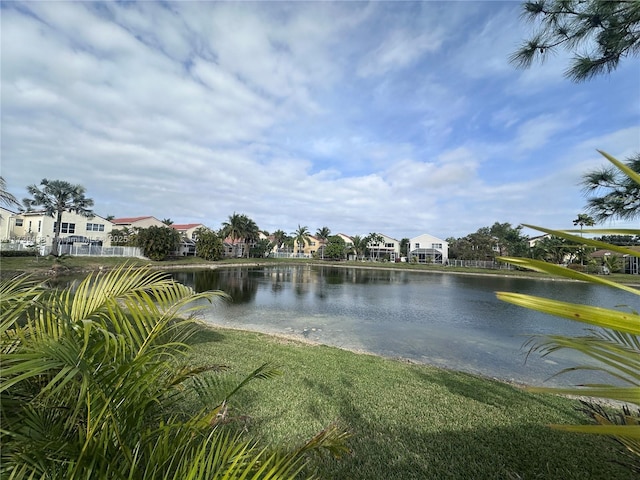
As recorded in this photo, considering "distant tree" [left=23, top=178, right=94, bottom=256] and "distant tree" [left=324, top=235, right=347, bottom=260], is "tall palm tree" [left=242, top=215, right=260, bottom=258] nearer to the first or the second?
"distant tree" [left=324, top=235, right=347, bottom=260]

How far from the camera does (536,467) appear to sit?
2582 millimetres

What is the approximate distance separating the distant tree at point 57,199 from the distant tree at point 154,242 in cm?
574

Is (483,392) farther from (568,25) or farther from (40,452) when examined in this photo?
(40,452)

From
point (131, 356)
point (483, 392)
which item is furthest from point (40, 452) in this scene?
point (483, 392)

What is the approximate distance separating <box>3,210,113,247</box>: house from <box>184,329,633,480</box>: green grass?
35974mm

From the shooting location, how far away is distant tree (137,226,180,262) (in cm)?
3347

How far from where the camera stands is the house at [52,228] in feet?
103

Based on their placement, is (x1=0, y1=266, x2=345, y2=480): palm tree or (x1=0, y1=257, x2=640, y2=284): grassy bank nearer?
(x1=0, y1=266, x2=345, y2=480): palm tree

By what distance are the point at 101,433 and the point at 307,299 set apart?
15.9 meters

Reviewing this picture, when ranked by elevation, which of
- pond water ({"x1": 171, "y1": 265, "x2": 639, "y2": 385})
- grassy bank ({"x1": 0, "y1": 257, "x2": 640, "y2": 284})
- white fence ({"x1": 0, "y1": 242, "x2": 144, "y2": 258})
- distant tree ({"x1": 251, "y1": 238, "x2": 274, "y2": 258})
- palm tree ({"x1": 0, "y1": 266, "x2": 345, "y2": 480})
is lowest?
pond water ({"x1": 171, "y1": 265, "x2": 639, "y2": 385})

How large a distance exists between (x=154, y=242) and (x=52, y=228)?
995cm

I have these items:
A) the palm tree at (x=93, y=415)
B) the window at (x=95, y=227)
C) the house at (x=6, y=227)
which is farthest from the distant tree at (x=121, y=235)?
the palm tree at (x=93, y=415)

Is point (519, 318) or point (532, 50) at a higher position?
point (532, 50)

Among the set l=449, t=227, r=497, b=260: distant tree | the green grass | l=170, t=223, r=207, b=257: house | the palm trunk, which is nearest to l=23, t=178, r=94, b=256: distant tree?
the palm trunk
